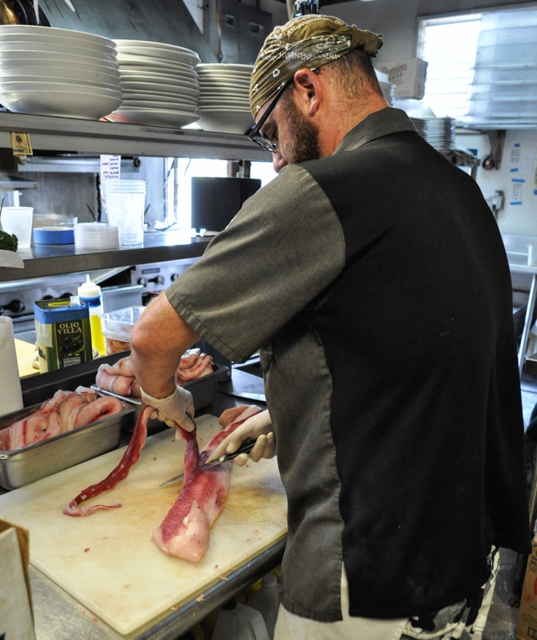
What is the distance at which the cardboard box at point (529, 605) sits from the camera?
2.39 meters

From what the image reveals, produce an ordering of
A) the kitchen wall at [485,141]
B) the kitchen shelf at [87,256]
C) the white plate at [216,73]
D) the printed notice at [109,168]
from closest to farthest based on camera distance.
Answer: the kitchen shelf at [87,256], the white plate at [216,73], the printed notice at [109,168], the kitchen wall at [485,141]

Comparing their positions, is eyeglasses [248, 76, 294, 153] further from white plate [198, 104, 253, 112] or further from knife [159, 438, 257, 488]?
knife [159, 438, 257, 488]

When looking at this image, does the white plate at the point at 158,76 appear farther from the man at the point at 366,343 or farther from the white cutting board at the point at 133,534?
the white cutting board at the point at 133,534

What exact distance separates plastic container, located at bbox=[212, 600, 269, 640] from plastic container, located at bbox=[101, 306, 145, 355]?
107 centimetres

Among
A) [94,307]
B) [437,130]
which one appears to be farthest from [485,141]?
[94,307]

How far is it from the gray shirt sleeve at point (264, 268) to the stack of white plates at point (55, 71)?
0.64 meters

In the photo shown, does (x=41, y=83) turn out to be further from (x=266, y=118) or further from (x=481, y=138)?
(x=481, y=138)

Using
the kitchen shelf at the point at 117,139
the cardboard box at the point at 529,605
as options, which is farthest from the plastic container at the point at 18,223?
the cardboard box at the point at 529,605

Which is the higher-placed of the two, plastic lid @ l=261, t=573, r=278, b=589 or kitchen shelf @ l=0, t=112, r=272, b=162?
kitchen shelf @ l=0, t=112, r=272, b=162

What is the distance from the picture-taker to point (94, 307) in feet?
7.58

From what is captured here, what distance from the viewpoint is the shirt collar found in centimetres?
117

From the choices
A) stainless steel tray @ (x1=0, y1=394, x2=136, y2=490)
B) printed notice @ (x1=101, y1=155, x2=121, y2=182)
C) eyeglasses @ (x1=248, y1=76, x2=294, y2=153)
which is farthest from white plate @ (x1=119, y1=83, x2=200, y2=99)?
printed notice @ (x1=101, y1=155, x2=121, y2=182)

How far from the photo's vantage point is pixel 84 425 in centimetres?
169

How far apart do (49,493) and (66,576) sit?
37 centimetres
